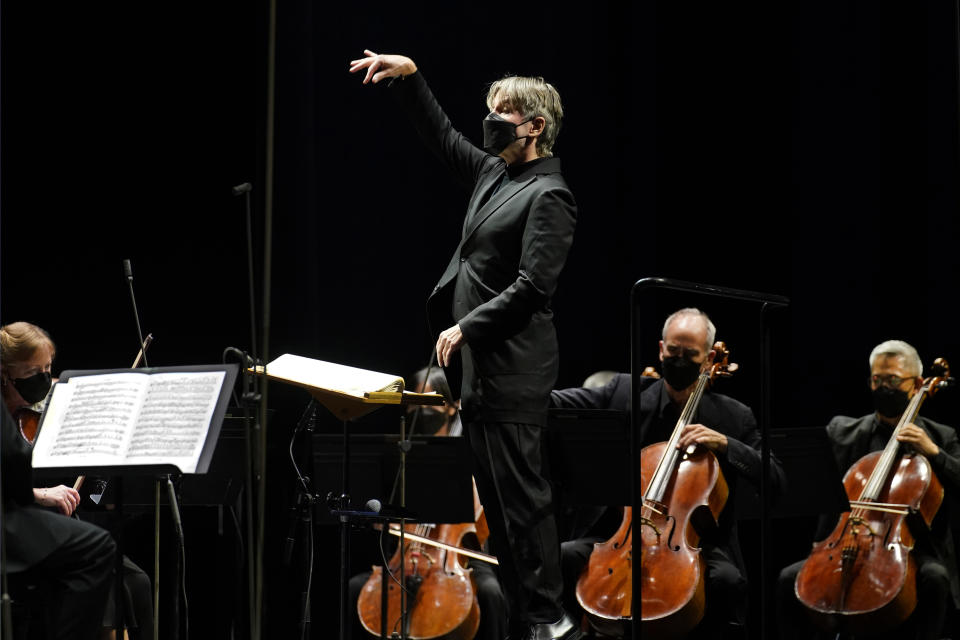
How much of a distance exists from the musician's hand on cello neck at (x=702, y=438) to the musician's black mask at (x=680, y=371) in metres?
0.42

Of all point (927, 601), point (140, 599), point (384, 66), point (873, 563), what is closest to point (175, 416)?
point (384, 66)

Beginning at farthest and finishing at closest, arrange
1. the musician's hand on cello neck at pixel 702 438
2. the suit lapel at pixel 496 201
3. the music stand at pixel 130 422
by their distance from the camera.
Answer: the musician's hand on cello neck at pixel 702 438, the suit lapel at pixel 496 201, the music stand at pixel 130 422

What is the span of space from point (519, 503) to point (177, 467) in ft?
2.91

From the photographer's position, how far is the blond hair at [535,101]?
332 centimetres

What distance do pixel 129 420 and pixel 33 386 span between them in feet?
4.14

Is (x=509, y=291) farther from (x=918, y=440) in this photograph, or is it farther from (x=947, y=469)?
(x=947, y=469)

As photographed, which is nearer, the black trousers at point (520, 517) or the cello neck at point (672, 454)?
the black trousers at point (520, 517)

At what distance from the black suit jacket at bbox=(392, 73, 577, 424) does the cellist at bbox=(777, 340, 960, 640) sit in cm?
192

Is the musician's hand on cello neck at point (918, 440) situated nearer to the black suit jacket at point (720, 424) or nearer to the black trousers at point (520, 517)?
the black suit jacket at point (720, 424)

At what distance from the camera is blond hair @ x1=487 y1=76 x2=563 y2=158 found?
10.9 ft

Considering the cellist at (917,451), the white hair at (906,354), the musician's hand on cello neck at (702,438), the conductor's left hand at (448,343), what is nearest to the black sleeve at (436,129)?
the conductor's left hand at (448,343)

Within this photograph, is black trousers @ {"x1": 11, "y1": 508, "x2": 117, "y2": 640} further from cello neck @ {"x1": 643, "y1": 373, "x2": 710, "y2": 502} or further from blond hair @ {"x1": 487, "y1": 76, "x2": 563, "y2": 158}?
cello neck @ {"x1": 643, "y1": 373, "x2": 710, "y2": 502}

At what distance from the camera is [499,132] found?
10.8ft

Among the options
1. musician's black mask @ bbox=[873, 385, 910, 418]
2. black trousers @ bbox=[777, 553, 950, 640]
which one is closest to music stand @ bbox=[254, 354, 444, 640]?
black trousers @ bbox=[777, 553, 950, 640]
